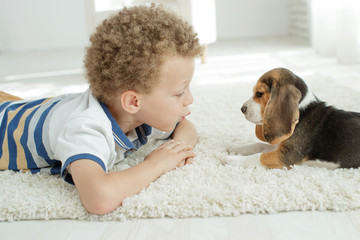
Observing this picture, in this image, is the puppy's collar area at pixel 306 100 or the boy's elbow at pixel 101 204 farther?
the puppy's collar area at pixel 306 100

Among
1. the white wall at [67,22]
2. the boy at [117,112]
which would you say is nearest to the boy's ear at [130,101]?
the boy at [117,112]

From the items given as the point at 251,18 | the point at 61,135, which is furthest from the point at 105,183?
the point at 251,18

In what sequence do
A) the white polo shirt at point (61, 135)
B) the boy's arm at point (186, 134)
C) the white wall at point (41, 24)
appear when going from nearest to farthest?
the white polo shirt at point (61, 135)
the boy's arm at point (186, 134)
the white wall at point (41, 24)

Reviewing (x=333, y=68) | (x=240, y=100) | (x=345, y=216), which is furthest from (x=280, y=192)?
(x=333, y=68)

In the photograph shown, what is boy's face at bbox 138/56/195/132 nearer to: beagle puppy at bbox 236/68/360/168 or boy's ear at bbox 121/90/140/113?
boy's ear at bbox 121/90/140/113

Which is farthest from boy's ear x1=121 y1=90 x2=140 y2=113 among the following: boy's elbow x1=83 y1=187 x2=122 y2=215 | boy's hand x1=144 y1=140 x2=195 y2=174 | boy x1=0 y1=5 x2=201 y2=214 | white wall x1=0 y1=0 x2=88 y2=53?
white wall x1=0 y1=0 x2=88 y2=53

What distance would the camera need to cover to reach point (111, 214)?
999 mm

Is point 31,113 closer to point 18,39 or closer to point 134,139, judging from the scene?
point 134,139

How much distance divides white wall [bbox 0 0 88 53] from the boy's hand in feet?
18.6

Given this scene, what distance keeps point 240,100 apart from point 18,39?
18.0 ft

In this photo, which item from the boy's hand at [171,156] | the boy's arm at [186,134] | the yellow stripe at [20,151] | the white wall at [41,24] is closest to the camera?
the boy's hand at [171,156]

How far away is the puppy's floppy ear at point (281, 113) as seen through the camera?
1124mm

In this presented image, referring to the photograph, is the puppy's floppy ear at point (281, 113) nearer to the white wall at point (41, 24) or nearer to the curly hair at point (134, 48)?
the curly hair at point (134, 48)

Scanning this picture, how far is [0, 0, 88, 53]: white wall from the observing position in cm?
651
